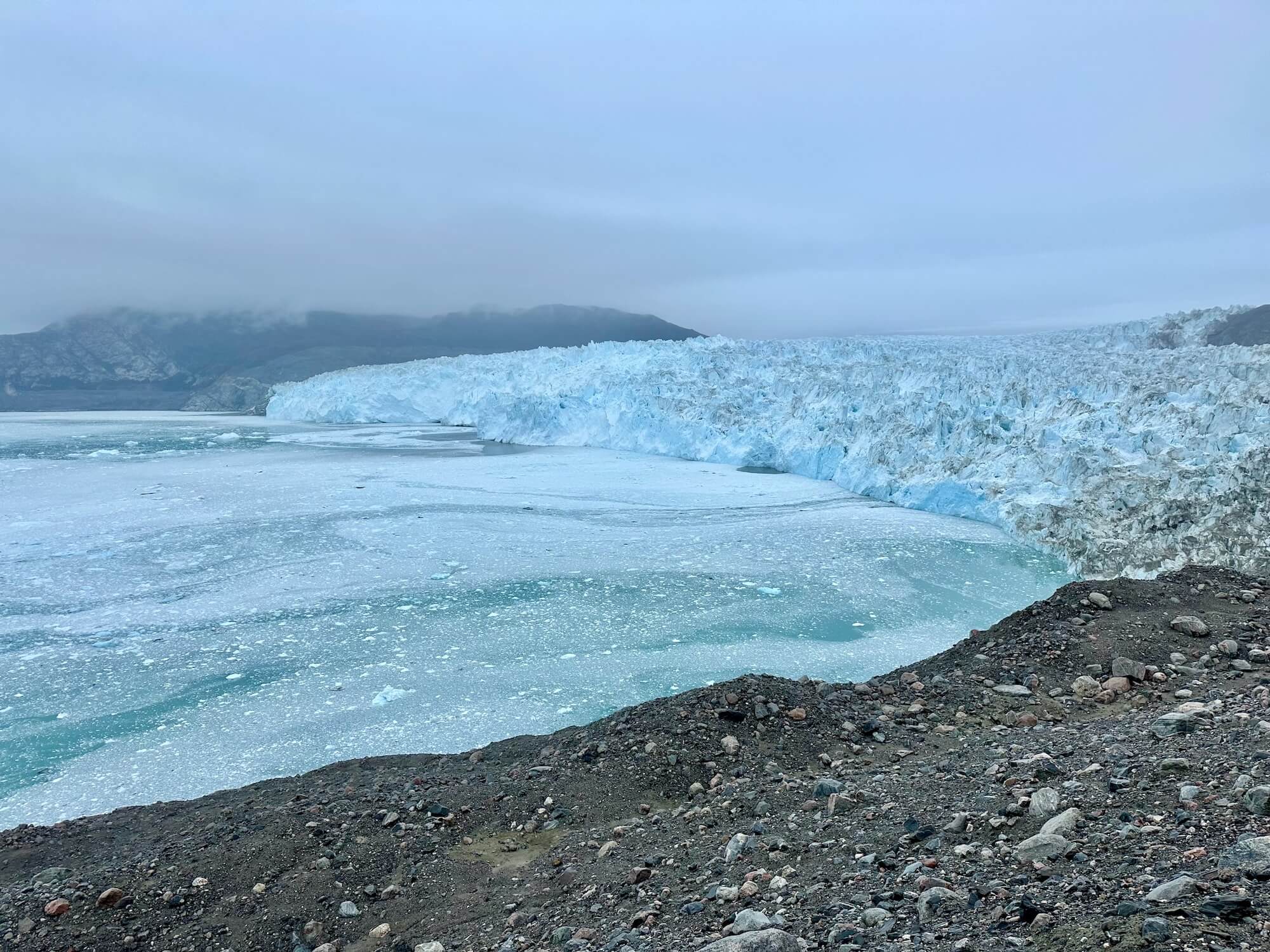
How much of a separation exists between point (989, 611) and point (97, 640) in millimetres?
9268

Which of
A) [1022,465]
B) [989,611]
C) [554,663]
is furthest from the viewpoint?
[1022,465]

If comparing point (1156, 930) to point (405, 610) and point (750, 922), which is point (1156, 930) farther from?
point (405, 610)

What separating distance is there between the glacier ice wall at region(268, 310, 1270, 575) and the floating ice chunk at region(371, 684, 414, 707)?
8.25m

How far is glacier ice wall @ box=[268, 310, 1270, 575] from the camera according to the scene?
9797 millimetres

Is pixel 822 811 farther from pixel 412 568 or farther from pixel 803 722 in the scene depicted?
pixel 412 568

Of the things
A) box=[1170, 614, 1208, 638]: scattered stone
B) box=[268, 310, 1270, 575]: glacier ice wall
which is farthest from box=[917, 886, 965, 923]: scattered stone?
box=[268, 310, 1270, 575]: glacier ice wall

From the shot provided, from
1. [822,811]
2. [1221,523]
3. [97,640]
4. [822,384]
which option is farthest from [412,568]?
[822,384]

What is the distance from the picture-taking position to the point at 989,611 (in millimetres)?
8094

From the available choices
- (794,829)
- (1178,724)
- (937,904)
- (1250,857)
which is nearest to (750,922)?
(937,904)

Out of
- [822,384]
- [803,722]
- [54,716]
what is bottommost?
[54,716]

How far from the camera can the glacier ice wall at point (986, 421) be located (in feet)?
32.1

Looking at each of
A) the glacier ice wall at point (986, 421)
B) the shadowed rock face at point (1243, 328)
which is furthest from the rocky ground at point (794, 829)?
the shadowed rock face at point (1243, 328)

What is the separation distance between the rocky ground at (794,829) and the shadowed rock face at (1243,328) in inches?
1097

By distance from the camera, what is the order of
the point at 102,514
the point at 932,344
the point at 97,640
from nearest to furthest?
1. the point at 97,640
2. the point at 102,514
3. the point at 932,344
